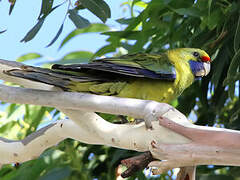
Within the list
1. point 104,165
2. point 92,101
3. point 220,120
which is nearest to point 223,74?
point 220,120

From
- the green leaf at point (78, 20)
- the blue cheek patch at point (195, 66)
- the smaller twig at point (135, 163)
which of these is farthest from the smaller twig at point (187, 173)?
the blue cheek patch at point (195, 66)

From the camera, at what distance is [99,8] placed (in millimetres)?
1699

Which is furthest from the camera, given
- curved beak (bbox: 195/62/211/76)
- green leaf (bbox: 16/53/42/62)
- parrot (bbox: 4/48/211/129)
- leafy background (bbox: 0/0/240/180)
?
green leaf (bbox: 16/53/42/62)

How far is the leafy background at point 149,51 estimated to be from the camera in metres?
1.90

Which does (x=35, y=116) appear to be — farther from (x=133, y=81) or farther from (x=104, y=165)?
(x=133, y=81)

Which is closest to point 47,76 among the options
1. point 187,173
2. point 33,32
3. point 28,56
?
point 33,32

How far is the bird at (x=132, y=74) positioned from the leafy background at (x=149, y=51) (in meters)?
0.13

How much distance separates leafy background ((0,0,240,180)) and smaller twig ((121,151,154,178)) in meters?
0.58

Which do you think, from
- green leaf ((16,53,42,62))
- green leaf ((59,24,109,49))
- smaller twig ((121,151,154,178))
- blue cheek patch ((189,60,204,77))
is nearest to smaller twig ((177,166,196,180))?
smaller twig ((121,151,154,178))

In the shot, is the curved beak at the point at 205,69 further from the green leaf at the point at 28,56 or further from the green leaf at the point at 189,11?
the green leaf at the point at 28,56

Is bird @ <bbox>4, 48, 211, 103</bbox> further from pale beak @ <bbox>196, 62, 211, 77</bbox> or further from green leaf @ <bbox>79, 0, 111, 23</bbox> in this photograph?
green leaf @ <bbox>79, 0, 111, 23</bbox>

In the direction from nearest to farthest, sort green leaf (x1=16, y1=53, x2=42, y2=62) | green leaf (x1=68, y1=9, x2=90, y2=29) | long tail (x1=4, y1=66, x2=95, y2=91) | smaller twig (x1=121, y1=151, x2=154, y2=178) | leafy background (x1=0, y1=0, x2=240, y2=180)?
1. smaller twig (x1=121, y1=151, x2=154, y2=178)
2. long tail (x1=4, y1=66, x2=95, y2=91)
3. green leaf (x1=68, y1=9, x2=90, y2=29)
4. leafy background (x1=0, y1=0, x2=240, y2=180)
5. green leaf (x1=16, y1=53, x2=42, y2=62)

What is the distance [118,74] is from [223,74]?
3.03ft

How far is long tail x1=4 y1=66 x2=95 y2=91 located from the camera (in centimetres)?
136
